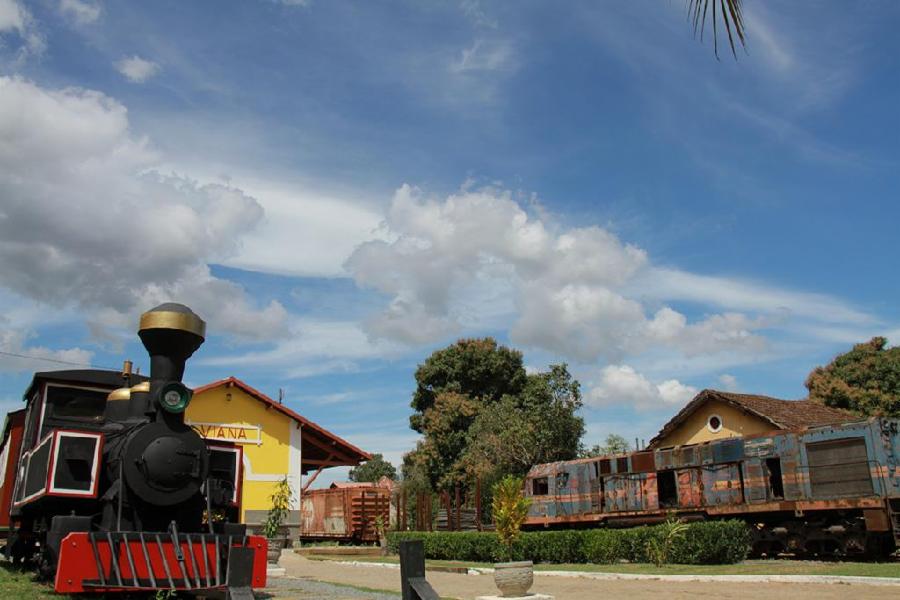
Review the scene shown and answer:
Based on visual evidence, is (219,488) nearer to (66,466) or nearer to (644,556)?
(66,466)

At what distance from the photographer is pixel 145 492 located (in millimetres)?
Answer: 9703

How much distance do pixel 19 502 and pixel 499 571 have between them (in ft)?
24.7

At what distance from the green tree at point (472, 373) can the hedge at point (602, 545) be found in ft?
75.8

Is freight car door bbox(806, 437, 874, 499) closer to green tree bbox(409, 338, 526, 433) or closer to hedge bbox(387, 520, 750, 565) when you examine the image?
hedge bbox(387, 520, 750, 565)

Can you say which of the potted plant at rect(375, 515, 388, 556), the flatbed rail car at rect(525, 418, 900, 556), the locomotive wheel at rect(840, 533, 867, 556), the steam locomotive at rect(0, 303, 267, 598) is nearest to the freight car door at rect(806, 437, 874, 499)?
the flatbed rail car at rect(525, 418, 900, 556)

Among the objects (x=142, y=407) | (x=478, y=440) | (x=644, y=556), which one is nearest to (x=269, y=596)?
(x=142, y=407)

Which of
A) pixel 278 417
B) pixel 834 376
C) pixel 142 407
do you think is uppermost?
pixel 834 376

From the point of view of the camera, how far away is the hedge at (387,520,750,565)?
54.1 feet

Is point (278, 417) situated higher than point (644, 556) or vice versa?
point (278, 417)

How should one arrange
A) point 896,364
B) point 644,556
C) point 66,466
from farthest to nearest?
1. point 896,364
2. point 644,556
3. point 66,466

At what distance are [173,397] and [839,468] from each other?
1500 cm

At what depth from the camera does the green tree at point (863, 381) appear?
107 ft

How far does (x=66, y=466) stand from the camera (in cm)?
959

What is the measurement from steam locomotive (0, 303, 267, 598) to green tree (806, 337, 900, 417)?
30.4m
